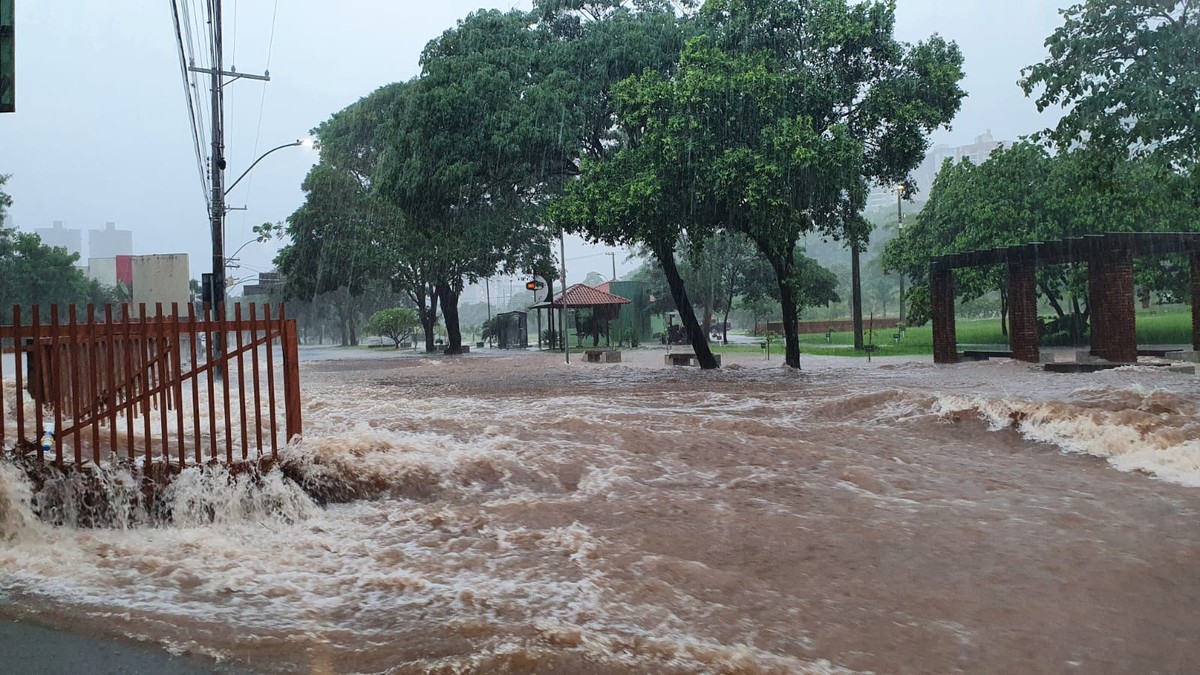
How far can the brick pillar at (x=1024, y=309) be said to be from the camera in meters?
23.0

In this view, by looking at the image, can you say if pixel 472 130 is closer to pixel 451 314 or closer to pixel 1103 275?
pixel 1103 275

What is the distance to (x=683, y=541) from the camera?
6219mm

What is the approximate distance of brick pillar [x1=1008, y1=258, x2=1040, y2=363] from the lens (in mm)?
23031

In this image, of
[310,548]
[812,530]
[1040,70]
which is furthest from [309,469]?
[1040,70]

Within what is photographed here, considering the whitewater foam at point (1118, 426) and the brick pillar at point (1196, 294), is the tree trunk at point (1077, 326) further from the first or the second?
the whitewater foam at point (1118, 426)

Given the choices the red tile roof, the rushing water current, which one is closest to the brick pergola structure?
the rushing water current

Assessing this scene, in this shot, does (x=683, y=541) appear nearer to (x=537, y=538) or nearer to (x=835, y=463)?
(x=537, y=538)

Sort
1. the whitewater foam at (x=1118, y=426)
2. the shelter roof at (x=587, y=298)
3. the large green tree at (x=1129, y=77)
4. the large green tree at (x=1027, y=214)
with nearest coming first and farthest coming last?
the whitewater foam at (x=1118, y=426) → the large green tree at (x=1129, y=77) → the large green tree at (x=1027, y=214) → the shelter roof at (x=587, y=298)

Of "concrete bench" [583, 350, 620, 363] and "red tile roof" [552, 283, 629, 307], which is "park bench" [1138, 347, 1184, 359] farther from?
"red tile roof" [552, 283, 629, 307]

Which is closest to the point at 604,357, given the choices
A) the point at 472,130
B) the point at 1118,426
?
the point at 472,130

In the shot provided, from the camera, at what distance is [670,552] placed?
5949mm

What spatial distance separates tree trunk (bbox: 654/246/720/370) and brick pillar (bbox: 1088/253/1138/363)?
31.6 ft

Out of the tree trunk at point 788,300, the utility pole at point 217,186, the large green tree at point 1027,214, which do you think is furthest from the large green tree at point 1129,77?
the utility pole at point 217,186

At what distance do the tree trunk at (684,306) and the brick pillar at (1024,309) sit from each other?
26.2 feet
